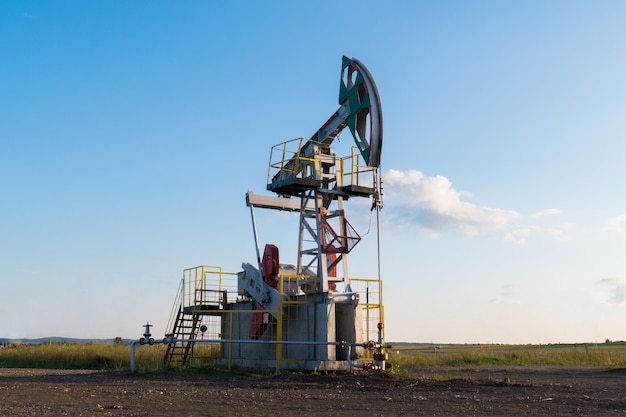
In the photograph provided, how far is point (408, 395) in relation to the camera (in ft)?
43.5

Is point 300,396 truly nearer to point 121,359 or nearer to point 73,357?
point 121,359

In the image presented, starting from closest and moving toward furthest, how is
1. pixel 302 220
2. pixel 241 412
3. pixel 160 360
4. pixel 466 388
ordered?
pixel 241 412, pixel 466 388, pixel 302 220, pixel 160 360

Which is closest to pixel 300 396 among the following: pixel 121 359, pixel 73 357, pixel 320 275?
pixel 320 275

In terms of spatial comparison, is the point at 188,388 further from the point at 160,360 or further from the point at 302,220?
the point at 160,360

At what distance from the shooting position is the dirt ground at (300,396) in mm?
10688

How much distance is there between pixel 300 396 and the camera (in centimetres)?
1298

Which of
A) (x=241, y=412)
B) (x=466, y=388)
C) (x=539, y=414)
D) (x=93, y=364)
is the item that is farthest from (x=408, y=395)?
(x=93, y=364)

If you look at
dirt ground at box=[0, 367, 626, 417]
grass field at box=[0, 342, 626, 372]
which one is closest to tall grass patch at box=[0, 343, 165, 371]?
grass field at box=[0, 342, 626, 372]

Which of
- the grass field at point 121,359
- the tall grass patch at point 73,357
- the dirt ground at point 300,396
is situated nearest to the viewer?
the dirt ground at point 300,396

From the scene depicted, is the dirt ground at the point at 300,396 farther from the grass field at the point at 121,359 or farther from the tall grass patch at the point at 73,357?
the tall grass patch at the point at 73,357

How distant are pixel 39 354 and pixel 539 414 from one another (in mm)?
23505

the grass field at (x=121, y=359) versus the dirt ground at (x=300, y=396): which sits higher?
the dirt ground at (x=300, y=396)

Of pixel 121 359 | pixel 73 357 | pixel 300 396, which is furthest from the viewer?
pixel 73 357

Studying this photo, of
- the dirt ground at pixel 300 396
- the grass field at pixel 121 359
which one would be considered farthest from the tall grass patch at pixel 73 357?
the dirt ground at pixel 300 396
